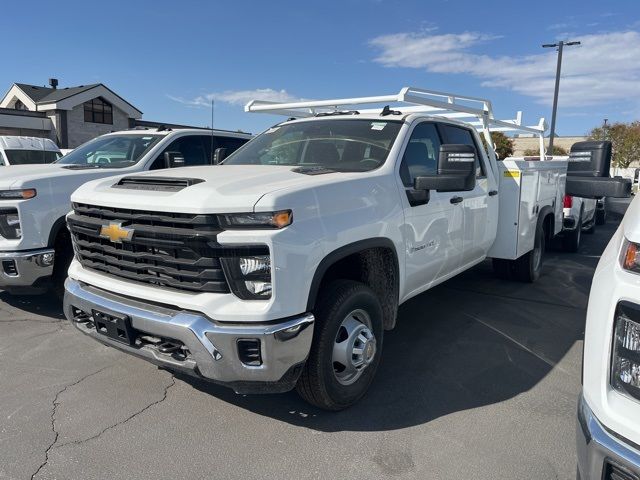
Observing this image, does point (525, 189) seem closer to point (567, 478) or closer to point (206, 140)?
point (567, 478)

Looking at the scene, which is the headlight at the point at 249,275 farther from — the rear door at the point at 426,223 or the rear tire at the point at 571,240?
the rear tire at the point at 571,240

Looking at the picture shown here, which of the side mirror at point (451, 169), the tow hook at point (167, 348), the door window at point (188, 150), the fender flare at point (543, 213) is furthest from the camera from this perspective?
the door window at point (188, 150)

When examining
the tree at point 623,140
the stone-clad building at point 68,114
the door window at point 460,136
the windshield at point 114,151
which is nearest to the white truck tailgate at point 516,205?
the door window at point 460,136

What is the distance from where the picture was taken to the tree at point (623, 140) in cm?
3834

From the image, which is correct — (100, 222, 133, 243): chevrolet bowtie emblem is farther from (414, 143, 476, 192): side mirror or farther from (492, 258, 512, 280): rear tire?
(492, 258, 512, 280): rear tire

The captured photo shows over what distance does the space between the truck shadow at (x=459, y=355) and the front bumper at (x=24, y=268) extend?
201cm

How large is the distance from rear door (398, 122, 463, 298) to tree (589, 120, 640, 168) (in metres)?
38.9

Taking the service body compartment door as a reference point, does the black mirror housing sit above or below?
above

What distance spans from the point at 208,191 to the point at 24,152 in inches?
536

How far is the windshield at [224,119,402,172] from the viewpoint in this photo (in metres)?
3.92

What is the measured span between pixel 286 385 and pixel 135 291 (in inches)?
41.1

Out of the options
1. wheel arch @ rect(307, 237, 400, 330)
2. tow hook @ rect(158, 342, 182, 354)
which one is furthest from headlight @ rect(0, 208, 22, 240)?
wheel arch @ rect(307, 237, 400, 330)

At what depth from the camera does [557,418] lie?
10.8 feet

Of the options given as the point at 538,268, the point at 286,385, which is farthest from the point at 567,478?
the point at 538,268
